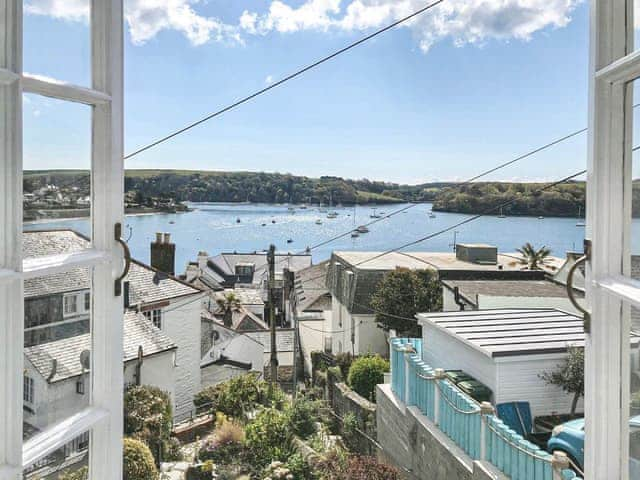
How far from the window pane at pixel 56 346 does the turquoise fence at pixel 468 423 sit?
77.3 inches

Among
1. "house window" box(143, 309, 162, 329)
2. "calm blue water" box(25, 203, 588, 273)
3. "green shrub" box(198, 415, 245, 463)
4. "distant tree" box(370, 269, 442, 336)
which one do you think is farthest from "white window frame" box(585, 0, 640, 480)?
"distant tree" box(370, 269, 442, 336)

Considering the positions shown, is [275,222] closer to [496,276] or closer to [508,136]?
[496,276]

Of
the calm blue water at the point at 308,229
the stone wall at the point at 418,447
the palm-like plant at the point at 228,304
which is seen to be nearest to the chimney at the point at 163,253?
the calm blue water at the point at 308,229

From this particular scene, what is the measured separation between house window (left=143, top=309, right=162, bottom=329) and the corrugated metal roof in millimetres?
3356

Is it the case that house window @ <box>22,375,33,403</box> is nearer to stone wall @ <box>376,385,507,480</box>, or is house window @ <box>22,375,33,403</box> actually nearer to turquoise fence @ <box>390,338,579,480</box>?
turquoise fence @ <box>390,338,579,480</box>

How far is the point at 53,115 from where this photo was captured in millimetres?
591

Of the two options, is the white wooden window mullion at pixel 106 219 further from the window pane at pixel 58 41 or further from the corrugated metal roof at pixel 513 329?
the corrugated metal roof at pixel 513 329

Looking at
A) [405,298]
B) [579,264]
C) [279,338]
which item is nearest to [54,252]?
[579,264]

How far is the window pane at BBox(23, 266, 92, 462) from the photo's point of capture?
54 centimetres

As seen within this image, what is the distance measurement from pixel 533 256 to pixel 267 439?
17.4 feet

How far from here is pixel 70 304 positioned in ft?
2.03

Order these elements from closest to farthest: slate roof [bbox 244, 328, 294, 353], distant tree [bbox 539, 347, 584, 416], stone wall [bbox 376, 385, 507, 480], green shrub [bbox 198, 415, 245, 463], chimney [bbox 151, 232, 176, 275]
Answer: stone wall [bbox 376, 385, 507, 480] → distant tree [bbox 539, 347, 584, 416] → green shrub [bbox 198, 415, 245, 463] → chimney [bbox 151, 232, 176, 275] → slate roof [bbox 244, 328, 294, 353]

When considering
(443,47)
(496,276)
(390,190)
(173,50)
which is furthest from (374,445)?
(443,47)

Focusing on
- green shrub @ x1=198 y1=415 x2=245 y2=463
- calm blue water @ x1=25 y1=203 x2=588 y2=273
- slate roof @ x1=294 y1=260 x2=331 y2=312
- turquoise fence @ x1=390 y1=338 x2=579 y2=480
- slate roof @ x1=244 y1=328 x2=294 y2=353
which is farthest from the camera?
slate roof @ x1=294 y1=260 x2=331 y2=312
